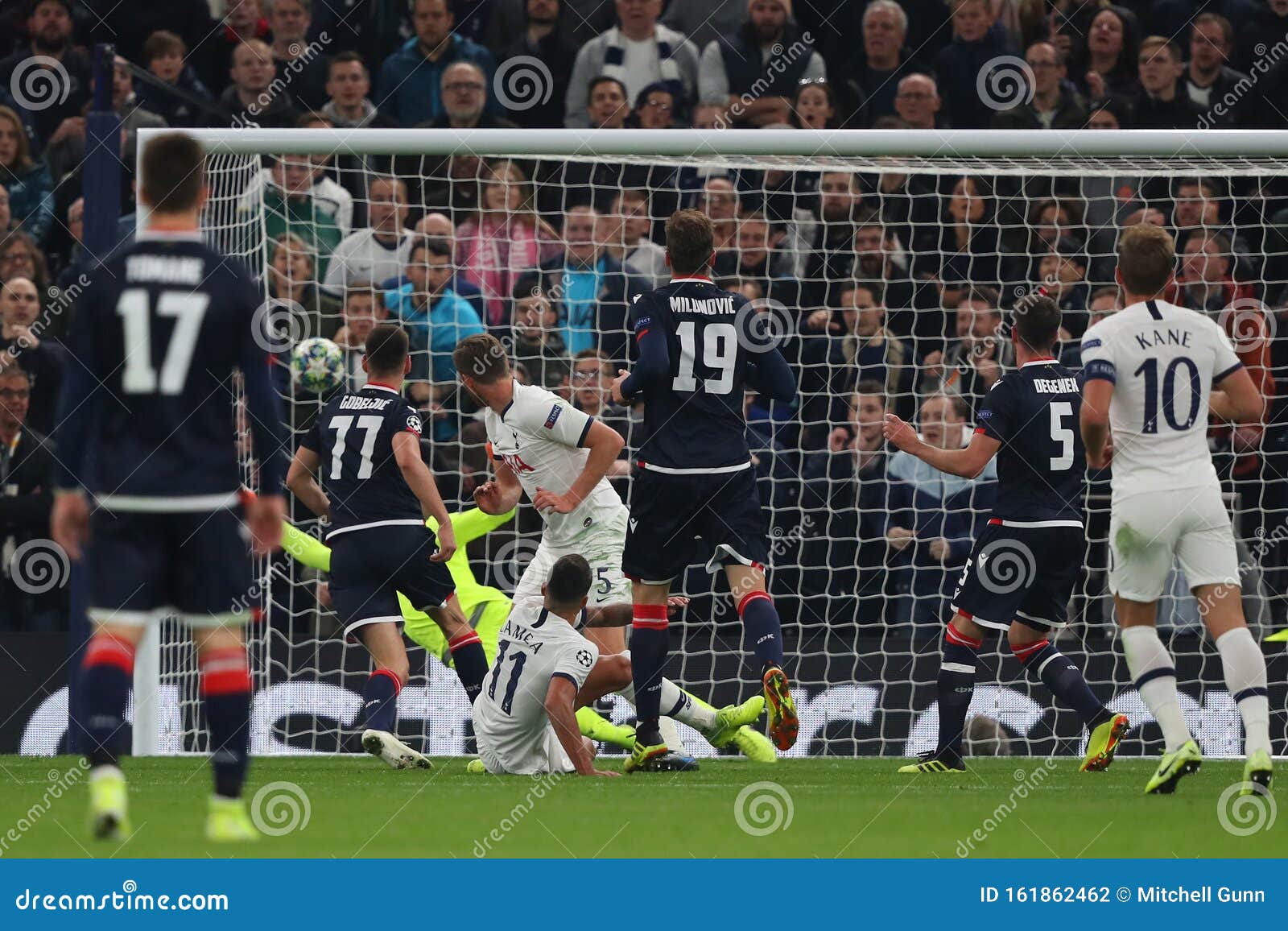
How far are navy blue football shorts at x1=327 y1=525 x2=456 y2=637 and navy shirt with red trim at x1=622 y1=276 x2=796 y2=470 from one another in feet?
4.25

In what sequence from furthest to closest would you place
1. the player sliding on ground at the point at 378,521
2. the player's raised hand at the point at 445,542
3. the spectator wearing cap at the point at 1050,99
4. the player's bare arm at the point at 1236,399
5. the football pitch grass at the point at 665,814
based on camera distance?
the spectator wearing cap at the point at 1050,99 → the player sliding on ground at the point at 378,521 → the player's raised hand at the point at 445,542 → the player's bare arm at the point at 1236,399 → the football pitch grass at the point at 665,814

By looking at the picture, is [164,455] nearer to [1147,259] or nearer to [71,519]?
[71,519]

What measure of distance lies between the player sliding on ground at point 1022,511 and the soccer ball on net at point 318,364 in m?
3.38

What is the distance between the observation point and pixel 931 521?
10.6 meters

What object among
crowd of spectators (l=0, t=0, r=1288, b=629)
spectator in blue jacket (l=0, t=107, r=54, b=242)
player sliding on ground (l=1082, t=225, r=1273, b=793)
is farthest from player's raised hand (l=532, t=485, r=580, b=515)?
spectator in blue jacket (l=0, t=107, r=54, b=242)

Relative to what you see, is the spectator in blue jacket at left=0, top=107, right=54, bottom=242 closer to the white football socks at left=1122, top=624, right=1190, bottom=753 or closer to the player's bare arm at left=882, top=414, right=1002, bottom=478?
the player's bare arm at left=882, top=414, right=1002, bottom=478

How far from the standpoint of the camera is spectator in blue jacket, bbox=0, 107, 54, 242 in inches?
456

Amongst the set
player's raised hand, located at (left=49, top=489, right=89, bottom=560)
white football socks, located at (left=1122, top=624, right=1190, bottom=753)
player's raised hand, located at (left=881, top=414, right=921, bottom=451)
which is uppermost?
player's raised hand, located at (left=881, top=414, right=921, bottom=451)

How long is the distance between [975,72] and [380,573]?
6.62 meters

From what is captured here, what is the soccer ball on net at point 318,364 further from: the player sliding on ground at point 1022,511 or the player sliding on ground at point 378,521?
the player sliding on ground at point 1022,511

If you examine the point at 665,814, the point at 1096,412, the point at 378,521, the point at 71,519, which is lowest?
the point at 665,814

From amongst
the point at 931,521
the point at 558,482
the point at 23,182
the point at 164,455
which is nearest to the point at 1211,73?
the point at 931,521

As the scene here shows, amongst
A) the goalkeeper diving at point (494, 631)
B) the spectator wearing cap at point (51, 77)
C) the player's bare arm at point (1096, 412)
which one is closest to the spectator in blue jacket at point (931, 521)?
the goalkeeper diving at point (494, 631)

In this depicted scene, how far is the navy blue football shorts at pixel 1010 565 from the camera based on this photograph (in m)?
7.71
